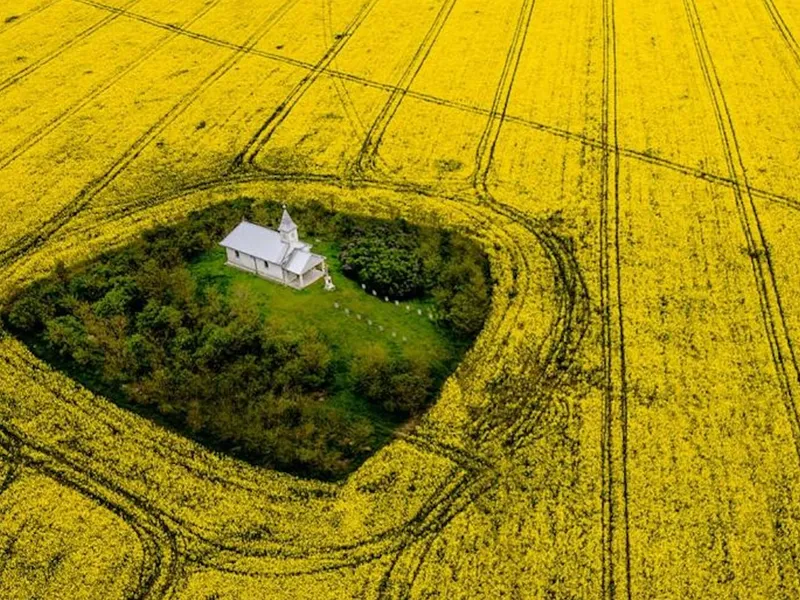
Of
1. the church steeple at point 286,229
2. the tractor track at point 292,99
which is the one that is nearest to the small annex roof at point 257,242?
the church steeple at point 286,229

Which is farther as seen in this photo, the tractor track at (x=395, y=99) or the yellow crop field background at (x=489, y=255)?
the tractor track at (x=395, y=99)

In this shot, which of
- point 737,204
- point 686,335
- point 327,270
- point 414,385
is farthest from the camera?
point 737,204

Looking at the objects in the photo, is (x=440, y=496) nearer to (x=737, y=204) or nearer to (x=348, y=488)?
(x=348, y=488)

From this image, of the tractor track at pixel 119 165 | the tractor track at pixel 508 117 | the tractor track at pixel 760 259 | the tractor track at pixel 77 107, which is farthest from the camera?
the tractor track at pixel 77 107

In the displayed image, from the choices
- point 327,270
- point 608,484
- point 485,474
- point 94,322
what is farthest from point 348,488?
point 94,322

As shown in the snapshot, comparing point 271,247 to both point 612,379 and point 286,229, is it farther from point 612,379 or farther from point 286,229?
point 612,379

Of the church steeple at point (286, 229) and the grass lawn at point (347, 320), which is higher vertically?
the church steeple at point (286, 229)

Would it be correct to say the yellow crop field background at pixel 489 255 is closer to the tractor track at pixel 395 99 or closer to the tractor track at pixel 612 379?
the tractor track at pixel 612 379

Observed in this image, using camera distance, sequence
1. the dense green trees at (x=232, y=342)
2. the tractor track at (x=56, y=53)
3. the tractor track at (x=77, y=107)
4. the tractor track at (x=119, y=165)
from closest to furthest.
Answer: the dense green trees at (x=232, y=342)
the tractor track at (x=119, y=165)
the tractor track at (x=77, y=107)
the tractor track at (x=56, y=53)
